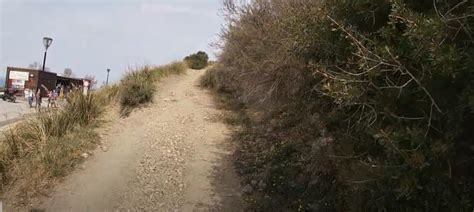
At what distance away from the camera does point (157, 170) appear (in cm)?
1008

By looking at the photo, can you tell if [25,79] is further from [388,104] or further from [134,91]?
[388,104]

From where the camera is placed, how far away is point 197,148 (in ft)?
38.2

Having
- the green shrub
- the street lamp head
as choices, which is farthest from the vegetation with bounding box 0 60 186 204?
the street lamp head

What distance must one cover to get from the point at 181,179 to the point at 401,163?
19.6 ft

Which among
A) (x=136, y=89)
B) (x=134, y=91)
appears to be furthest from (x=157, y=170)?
(x=136, y=89)

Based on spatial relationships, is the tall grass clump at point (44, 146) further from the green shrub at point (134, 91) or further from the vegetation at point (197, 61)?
the vegetation at point (197, 61)

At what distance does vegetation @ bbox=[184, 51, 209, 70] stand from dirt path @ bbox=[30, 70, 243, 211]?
19240 mm

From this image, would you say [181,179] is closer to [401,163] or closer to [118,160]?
[118,160]

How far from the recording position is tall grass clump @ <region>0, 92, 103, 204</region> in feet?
29.6

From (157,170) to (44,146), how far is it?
2.29 metres

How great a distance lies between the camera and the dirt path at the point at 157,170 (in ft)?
27.7

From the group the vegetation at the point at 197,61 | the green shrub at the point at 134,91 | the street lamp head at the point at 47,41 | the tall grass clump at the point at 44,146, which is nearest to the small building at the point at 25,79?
the vegetation at the point at 197,61

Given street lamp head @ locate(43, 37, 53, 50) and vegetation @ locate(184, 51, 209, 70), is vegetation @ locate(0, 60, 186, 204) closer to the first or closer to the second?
street lamp head @ locate(43, 37, 53, 50)

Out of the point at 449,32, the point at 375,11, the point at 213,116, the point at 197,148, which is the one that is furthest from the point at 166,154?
the point at 449,32
